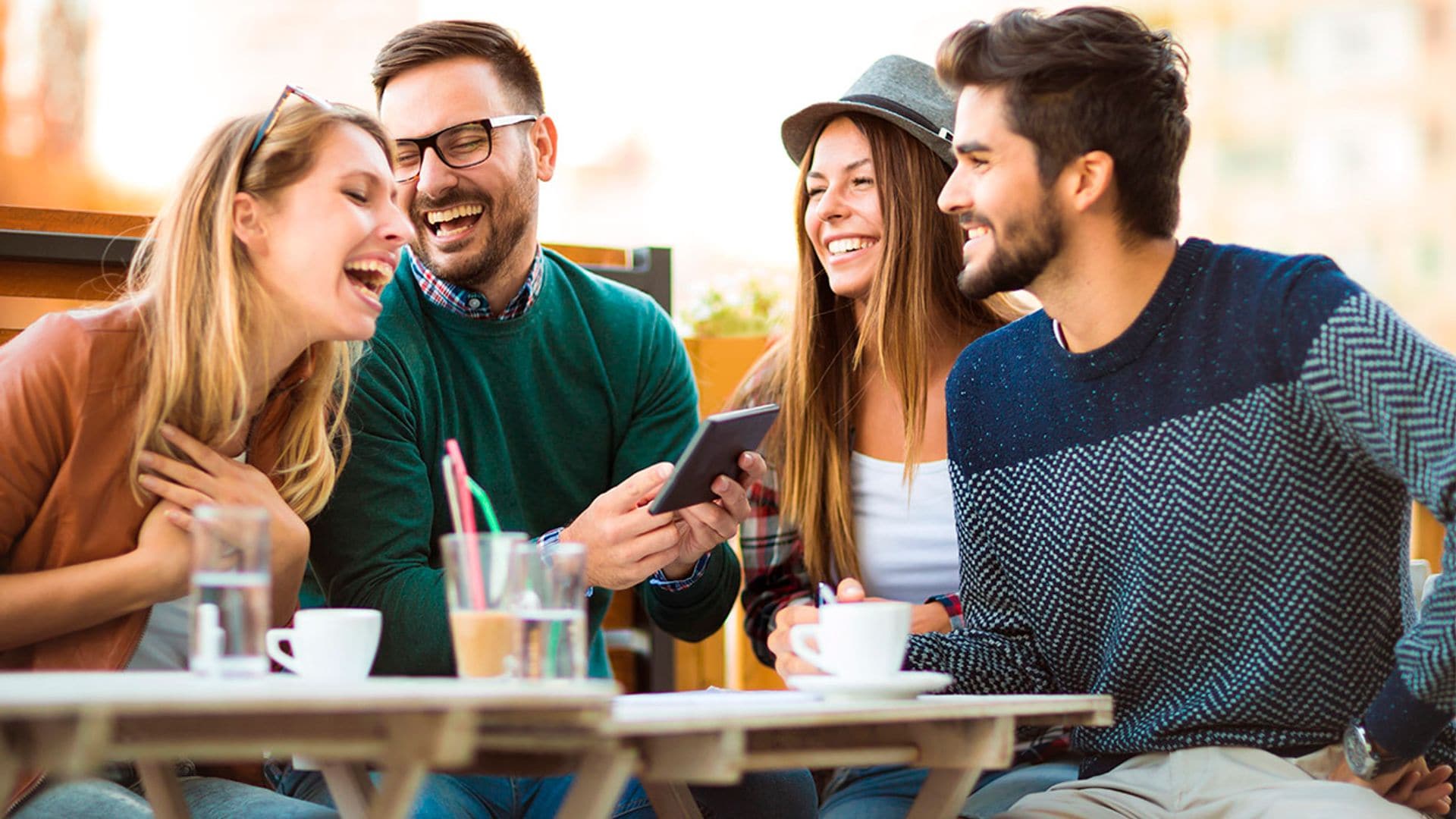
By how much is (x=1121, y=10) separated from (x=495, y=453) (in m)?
1.09

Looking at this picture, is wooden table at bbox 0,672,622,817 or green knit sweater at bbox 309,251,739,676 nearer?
wooden table at bbox 0,672,622,817

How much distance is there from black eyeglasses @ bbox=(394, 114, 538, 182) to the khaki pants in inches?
49.2

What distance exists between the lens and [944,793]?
145cm

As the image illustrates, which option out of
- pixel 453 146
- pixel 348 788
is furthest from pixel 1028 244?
pixel 348 788

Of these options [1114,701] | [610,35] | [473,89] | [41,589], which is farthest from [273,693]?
[610,35]

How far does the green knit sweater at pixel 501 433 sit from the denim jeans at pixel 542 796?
0.17m

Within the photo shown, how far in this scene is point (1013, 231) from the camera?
1.85 m

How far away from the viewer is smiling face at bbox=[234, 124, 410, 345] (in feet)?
5.91

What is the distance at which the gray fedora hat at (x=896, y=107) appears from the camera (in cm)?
234

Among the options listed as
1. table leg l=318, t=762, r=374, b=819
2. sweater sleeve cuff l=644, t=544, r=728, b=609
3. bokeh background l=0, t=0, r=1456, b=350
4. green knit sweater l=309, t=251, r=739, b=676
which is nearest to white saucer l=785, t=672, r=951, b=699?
table leg l=318, t=762, r=374, b=819

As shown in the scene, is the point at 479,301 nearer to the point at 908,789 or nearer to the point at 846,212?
the point at 846,212

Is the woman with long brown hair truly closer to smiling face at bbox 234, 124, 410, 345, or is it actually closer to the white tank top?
the white tank top

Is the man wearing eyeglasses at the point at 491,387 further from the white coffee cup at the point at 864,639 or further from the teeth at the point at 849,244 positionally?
the white coffee cup at the point at 864,639

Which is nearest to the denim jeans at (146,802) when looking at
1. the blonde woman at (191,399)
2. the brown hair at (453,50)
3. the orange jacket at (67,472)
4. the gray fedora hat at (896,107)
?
the blonde woman at (191,399)
